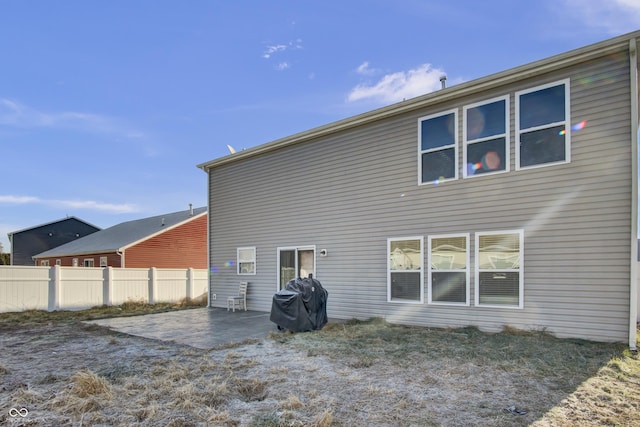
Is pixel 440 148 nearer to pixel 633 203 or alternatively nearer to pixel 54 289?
pixel 633 203

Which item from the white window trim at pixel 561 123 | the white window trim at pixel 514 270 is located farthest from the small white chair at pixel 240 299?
the white window trim at pixel 561 123

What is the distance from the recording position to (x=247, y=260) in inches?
447

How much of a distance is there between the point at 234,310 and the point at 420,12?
920 cm

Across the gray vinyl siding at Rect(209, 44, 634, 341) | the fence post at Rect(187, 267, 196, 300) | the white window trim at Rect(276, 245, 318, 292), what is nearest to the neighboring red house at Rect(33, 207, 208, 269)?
the fence post at Rect(187, 267, 196, 300)

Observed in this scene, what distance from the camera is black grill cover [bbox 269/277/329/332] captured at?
7371mm

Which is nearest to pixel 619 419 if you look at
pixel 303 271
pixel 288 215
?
pixel 303 271

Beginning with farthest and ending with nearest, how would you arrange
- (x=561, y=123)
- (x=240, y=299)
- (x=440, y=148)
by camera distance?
(x=240, y=299), (x=440, y=148), (x=561, y=123)

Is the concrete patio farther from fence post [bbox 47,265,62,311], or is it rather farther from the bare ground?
fence post [bbox 47,265,62,311]

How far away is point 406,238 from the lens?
8.03m

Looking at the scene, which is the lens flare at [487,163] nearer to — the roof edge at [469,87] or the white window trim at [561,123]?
the white window trim at [561,123]

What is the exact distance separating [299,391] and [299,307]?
11.4 feet

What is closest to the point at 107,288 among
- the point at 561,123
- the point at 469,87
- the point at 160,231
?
the point at 160,231

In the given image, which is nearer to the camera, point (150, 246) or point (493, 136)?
point (493, 136)

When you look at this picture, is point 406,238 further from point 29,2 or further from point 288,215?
point 29,2
